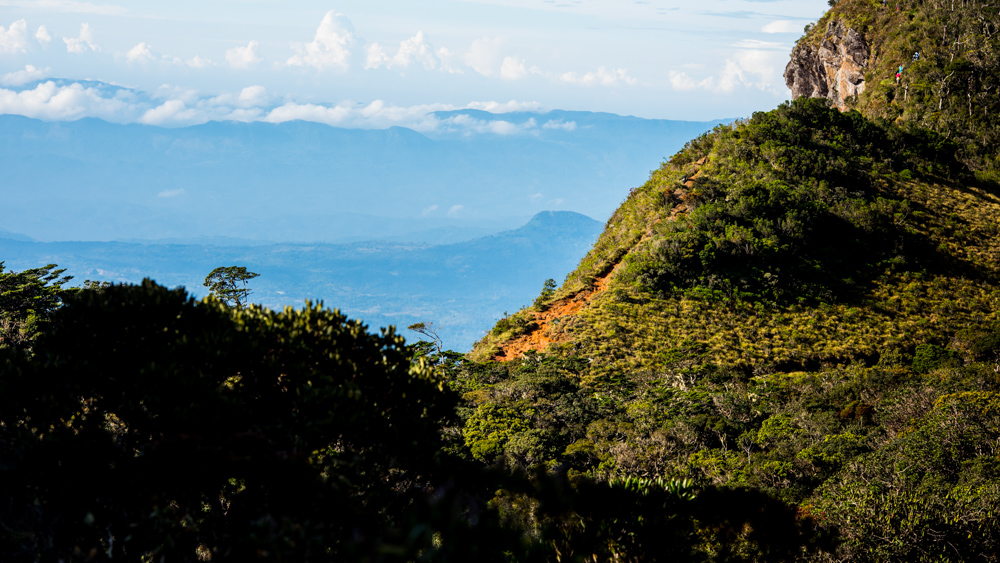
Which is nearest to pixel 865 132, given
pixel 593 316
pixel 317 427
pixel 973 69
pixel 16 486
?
pixel 973 69

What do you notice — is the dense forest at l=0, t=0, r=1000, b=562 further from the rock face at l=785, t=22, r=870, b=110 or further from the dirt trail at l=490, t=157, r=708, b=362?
the rock face at l=785, t=22, r=870, b=110

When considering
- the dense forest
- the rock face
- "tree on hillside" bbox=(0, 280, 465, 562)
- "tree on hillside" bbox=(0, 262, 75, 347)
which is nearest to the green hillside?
the dense forest

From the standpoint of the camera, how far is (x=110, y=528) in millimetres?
8859

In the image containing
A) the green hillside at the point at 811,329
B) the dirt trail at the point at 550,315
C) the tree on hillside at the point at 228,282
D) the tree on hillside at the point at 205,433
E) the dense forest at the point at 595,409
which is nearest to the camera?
the tree on hillside at the point at 205,433

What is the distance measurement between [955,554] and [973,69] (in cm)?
7396

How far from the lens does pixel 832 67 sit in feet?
272

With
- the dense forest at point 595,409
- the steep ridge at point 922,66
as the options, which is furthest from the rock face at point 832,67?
the dense forest at point 595,409

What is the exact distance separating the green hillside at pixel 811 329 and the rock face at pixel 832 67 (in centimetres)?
572

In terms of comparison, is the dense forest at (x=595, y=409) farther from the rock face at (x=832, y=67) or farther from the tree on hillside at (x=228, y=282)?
the rock face at (x=832, y=67)

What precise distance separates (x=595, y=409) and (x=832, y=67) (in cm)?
8019

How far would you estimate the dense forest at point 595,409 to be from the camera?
9.08 m

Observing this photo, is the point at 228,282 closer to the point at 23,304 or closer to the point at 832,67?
the point at 23,304

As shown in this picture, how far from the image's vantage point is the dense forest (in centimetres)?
908

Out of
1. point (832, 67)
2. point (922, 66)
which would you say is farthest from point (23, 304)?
point (832, 67)
